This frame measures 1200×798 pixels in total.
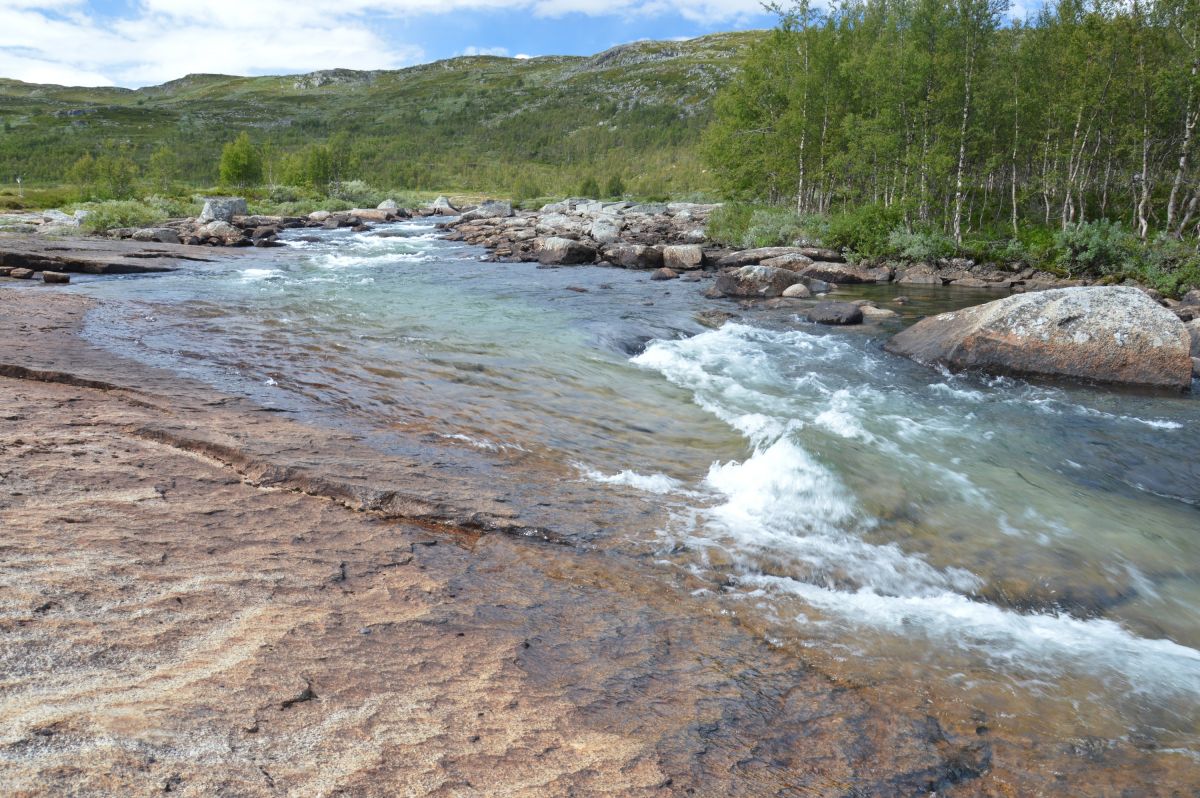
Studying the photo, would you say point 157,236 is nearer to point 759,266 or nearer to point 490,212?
point 759,266

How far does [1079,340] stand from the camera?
42.1ft

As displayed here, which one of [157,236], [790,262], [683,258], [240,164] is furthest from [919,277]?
[240,164]

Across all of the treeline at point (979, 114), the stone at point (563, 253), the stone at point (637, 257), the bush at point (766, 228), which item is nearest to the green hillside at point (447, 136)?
the treeline at point (979, 114)

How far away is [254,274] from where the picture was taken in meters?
22.2

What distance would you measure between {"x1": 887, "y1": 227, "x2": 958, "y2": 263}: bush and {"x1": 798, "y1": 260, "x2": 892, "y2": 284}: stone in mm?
2157

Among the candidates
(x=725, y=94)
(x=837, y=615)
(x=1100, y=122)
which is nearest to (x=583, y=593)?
(x=837, y=615)

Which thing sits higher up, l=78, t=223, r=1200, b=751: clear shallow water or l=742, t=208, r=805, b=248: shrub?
l=742, t=208, r=805, b=248: shrub

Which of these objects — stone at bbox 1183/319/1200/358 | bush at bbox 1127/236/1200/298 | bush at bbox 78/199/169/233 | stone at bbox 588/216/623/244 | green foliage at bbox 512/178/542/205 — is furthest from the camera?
green foliage at bbox 512/178/542/205

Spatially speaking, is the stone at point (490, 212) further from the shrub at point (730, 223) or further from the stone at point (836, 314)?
the stone at point (836, 314)

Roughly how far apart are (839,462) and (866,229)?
2518 centimetres

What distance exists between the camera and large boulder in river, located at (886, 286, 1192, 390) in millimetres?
12414

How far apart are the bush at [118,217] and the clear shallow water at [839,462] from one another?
82.8 feet

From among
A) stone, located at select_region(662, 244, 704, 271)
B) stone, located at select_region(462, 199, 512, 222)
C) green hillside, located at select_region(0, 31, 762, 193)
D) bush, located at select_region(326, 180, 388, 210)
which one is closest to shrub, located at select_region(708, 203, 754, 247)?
stone, located at select_region(662, 244, 704, 271)

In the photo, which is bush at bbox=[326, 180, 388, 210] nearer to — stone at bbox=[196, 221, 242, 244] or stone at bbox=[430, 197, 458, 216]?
stone at bbox=[430, 197, 458, 216]
